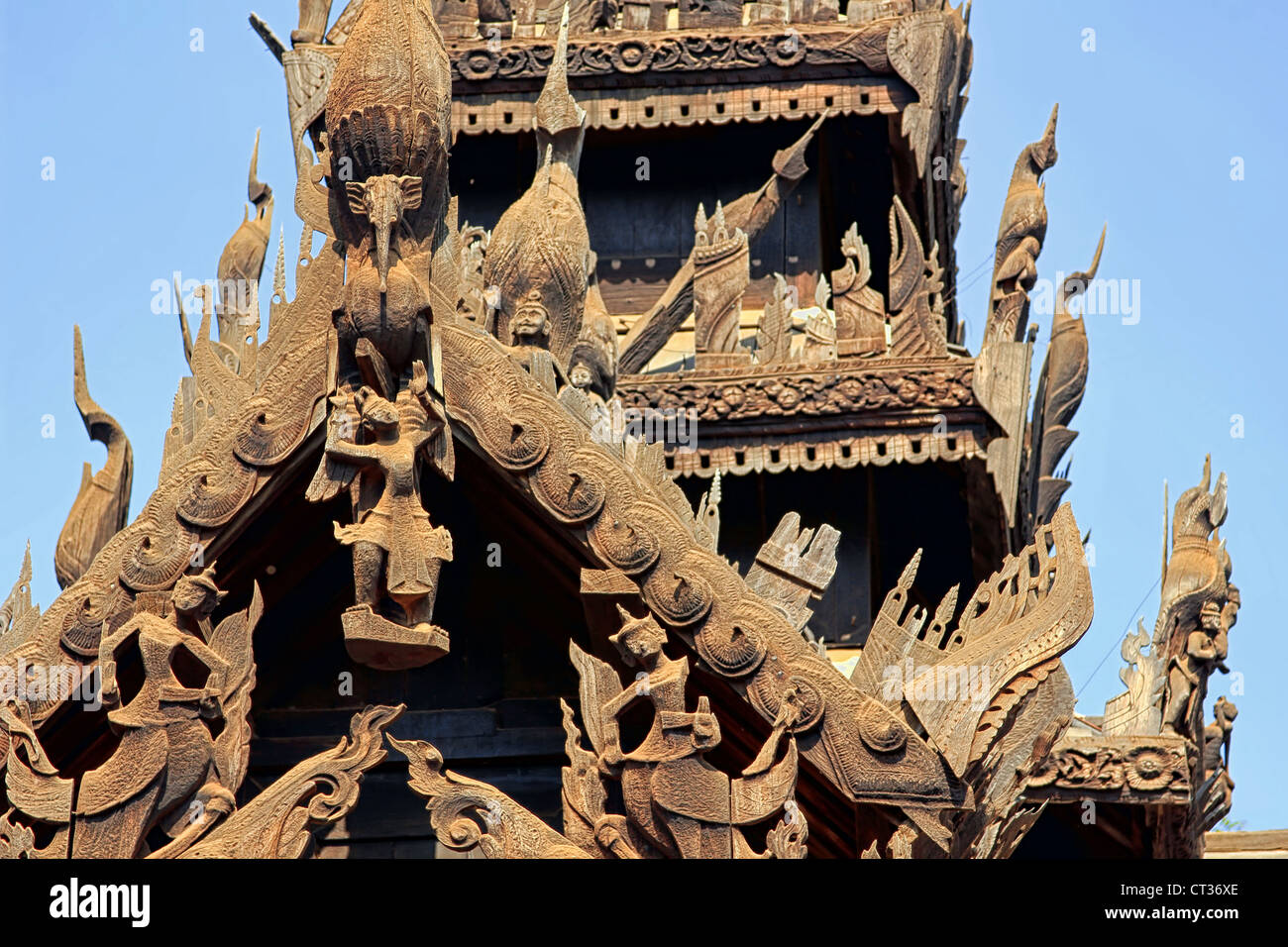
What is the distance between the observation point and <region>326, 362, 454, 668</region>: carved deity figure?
11750 millimetres

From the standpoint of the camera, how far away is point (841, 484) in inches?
786

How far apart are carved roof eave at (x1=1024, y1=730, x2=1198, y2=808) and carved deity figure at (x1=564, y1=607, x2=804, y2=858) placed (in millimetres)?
5016

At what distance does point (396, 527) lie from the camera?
11.9m

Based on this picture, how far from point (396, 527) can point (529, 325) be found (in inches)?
97.3

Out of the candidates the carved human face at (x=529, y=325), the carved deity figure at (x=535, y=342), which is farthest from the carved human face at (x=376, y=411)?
the carved human face at (x=529, y=325)

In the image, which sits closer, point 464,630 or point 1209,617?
point 464,630

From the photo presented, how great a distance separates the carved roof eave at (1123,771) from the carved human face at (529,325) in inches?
180

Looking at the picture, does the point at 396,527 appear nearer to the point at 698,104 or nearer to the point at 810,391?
the point at 810,391

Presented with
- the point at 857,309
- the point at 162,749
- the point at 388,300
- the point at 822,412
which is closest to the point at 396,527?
the point at 388,300

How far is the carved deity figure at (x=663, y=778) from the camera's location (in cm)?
1154

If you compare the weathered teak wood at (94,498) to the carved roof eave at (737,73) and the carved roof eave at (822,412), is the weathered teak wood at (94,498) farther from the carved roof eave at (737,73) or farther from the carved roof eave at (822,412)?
the carved roof eave at (737,73)
